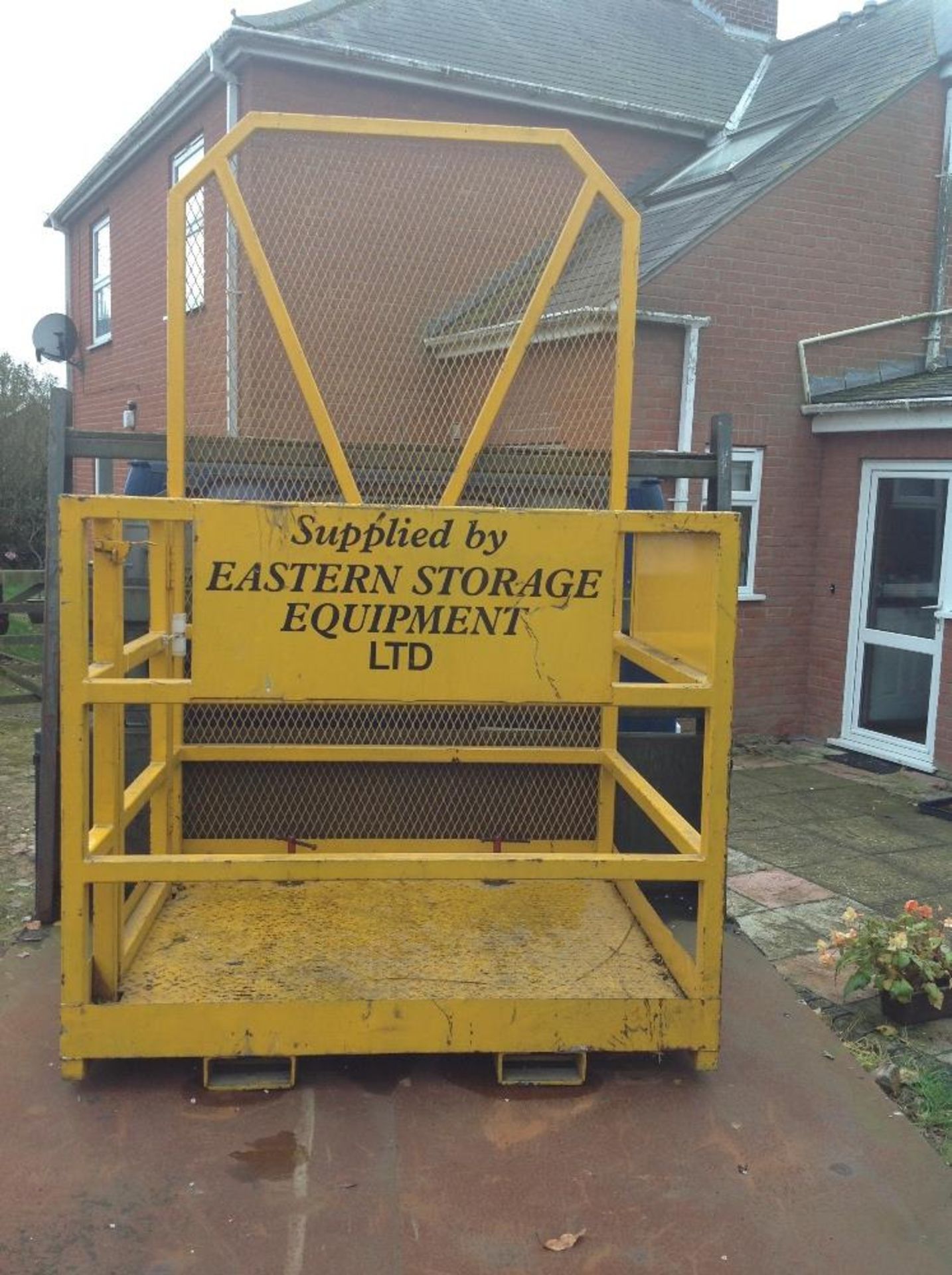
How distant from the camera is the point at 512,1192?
8.23 feet

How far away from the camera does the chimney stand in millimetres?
13156

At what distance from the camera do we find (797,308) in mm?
8328

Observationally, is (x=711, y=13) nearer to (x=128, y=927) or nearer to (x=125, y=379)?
(x=125, y=379)

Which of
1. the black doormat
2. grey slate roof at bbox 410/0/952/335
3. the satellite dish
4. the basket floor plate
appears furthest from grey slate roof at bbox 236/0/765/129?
the basket floor plate

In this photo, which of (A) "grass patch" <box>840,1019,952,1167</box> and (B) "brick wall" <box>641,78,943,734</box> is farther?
(B) "brick wall" <box>641,78,943,734</box>

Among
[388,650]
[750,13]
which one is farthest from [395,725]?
[750,13]

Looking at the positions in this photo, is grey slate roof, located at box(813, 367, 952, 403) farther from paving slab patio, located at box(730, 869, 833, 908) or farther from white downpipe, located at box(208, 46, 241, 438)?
white downpipe, located at box(208, 46, 241, 438)

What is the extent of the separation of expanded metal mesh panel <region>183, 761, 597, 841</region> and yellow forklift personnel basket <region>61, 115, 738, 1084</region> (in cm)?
1

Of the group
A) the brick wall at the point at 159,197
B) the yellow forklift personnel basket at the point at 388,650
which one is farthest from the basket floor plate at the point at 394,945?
the brick wall at the point at 159,197

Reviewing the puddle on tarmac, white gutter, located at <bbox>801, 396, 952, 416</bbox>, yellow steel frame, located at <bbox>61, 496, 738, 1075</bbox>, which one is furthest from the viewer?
white gutter, located at <bbox>801, 396, 952, 416</bbox>

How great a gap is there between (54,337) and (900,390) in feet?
35.2

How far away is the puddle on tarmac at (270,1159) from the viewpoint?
99.6 inches

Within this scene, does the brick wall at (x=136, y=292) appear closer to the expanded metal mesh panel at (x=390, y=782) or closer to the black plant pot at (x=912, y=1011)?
the expanded metal mesh panel at (x=390, y=782)

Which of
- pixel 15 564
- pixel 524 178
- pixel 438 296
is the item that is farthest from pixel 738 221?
pixel 15 564
